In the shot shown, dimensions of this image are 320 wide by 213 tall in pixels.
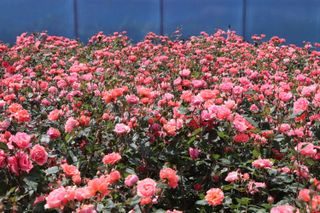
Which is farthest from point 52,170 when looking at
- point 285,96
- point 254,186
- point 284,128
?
point 285,96

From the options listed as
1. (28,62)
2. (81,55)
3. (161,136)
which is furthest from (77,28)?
(161,136)

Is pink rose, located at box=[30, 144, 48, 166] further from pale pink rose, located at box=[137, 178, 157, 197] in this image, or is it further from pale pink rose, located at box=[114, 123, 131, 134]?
pale pink rose, located at box=[114, 123, 131, 134]

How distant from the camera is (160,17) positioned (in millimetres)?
10391

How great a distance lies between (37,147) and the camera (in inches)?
77.2

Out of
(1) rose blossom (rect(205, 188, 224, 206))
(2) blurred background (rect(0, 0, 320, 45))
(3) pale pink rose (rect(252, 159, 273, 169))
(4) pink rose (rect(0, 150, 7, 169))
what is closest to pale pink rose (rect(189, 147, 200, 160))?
(3) pale pink rose (rect(252, 159, 273, 169))

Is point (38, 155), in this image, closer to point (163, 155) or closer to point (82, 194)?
point (82, 194)

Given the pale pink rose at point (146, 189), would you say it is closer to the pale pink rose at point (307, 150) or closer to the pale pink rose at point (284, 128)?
the pale pink rose at point (307, 150)

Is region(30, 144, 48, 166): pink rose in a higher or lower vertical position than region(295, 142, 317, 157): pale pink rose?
higher

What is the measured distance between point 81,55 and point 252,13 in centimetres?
451

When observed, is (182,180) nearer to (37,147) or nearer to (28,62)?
(37,147)

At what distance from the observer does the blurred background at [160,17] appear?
396 inches

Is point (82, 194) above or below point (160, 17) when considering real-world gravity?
above

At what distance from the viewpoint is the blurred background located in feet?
33.0

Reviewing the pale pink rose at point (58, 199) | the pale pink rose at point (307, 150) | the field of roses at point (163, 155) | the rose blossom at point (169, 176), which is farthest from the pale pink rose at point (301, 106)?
the pale pink rose at point (58, 199)
